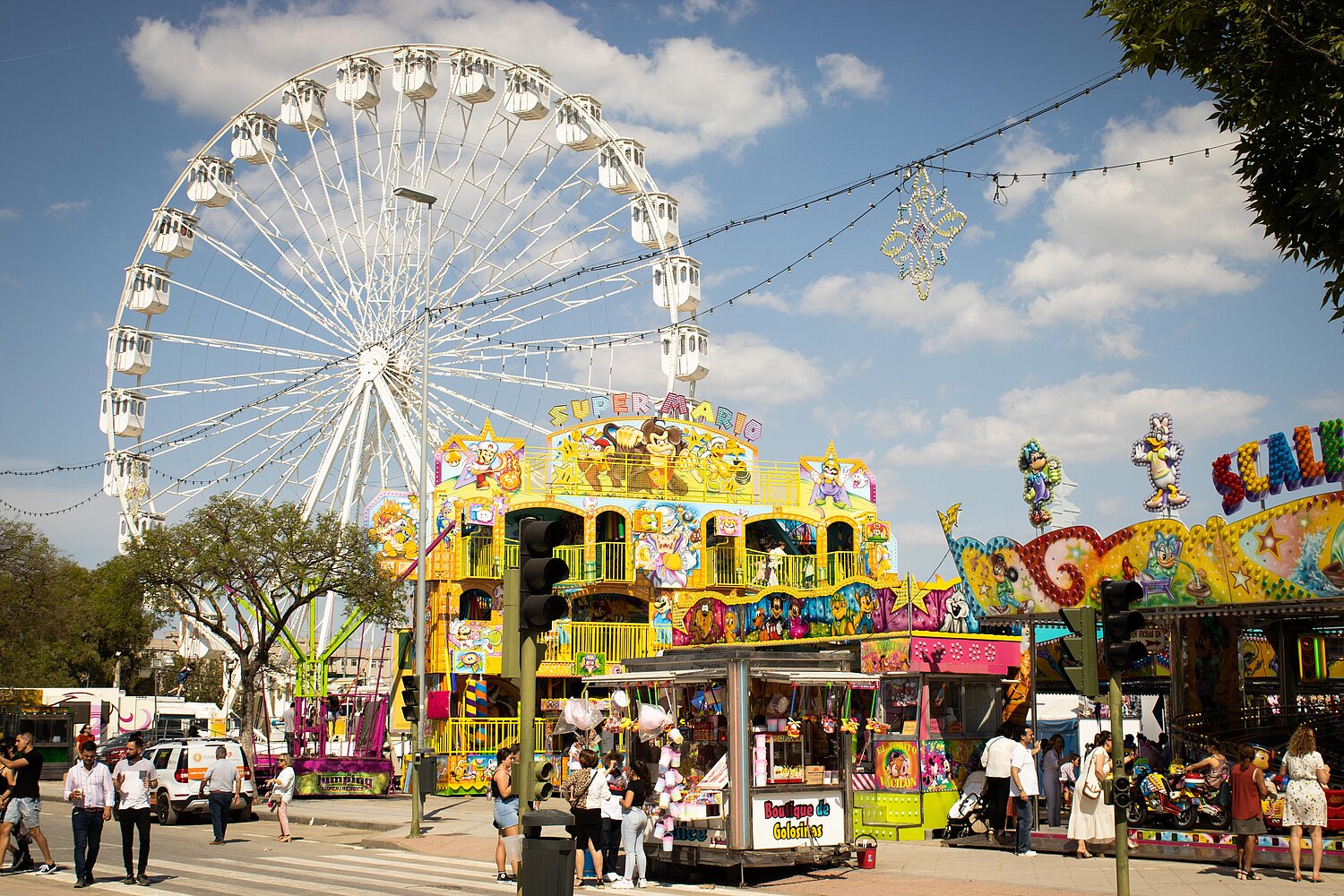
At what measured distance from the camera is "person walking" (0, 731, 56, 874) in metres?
15.9

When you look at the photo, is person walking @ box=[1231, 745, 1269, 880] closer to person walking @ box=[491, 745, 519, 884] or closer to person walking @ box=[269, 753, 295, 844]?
person walking @ box=[491, 745, 519, 884]

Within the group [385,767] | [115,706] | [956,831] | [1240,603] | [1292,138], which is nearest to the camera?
[1292,138]

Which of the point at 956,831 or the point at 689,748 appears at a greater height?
the point at 689,748


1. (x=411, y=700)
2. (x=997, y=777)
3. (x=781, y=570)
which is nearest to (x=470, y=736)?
(x=781, y=570)

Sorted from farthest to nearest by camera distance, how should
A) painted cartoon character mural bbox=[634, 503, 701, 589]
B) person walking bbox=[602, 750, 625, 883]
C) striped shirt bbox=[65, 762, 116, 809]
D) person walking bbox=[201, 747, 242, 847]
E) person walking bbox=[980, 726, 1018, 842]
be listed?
1. painted cartoon character mural bbox=[634, 503, 701, 589]
2. person walking bbox=[201, 747, 242, 847]
3. person walking bbox=[980, 726, 1018, 842]
4. person walking bbox=[602, 750, 625, 883]
5. striped shirt bbox=[65, 762, 116, 809]

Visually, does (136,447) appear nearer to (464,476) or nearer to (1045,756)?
(464,476)

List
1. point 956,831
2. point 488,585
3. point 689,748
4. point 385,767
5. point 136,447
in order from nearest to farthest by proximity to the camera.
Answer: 1. point 689,748
2. point 956,831
3. point 385,767
4. point 488,585
5. point 136,447

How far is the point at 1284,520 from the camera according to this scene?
16.7 meters

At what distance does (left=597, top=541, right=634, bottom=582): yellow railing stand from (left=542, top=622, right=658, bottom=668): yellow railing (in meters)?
1.12

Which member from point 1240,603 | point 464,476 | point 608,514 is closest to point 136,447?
point 464,476

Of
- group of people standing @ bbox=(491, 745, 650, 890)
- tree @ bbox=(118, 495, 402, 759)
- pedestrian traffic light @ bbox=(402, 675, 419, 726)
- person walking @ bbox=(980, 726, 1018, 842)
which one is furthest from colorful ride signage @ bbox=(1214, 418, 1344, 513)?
tree @ bbox=(118, 495, 402, 759)

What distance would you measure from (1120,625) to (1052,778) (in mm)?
8380

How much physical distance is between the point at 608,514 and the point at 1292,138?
81.7 ft

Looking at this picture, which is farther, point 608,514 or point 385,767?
point 608,514
